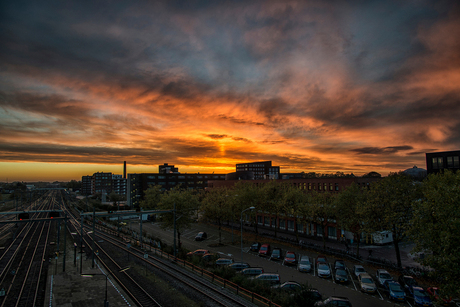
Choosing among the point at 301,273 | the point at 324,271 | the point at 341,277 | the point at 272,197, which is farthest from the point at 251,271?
the point at 272,197

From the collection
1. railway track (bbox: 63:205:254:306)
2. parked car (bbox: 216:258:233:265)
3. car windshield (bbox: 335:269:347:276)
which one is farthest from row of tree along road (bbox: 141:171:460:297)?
parked car (bbox: 216:258:233:265)

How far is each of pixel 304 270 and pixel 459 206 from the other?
20.0 metres

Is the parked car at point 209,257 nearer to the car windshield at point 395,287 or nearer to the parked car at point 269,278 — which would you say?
the parked car at point 269,278

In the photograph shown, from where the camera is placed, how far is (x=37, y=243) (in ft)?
158

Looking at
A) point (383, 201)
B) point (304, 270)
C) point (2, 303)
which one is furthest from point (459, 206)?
point (2, 303)

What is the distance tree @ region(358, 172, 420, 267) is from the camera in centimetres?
3188

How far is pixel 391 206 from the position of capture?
32281mm

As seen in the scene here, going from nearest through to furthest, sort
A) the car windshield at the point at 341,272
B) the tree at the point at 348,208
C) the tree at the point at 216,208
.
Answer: the car windshield at the point at 341,272, the tree at the point at 348,208, the tree at the point at 216,208

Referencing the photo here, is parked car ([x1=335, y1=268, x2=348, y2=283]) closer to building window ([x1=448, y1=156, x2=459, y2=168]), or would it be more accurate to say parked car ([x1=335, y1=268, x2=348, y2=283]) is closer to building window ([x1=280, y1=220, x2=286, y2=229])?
building window ([x1=280, y1=220, x2=286, y2=229])

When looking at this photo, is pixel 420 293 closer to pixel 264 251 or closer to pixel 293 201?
pixel 264 251

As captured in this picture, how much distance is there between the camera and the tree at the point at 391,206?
1255 inches

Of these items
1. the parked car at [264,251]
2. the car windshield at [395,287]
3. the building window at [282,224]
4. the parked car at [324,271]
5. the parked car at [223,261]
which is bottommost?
the building window at [282,224]

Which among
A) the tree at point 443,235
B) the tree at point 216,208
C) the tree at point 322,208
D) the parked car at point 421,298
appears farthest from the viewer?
the tree at point 216,208

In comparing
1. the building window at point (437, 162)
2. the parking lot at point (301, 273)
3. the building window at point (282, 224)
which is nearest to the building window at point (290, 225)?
the building window at point (282, 224)
